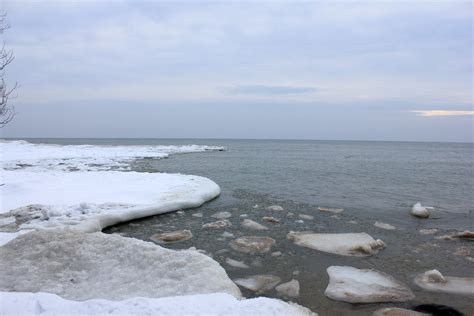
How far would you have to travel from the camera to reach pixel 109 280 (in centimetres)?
531

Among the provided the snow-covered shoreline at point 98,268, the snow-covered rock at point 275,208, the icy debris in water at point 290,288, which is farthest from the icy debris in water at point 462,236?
the snow-covered shoreline at point 98,268

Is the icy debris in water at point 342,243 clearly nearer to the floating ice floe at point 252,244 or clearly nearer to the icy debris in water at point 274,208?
the floating ice floe at point 252,244

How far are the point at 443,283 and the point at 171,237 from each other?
5.44 metres

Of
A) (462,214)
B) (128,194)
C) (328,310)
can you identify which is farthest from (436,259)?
(128,194)

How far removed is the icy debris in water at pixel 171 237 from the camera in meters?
8.05

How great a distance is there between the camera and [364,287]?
19.0 feet

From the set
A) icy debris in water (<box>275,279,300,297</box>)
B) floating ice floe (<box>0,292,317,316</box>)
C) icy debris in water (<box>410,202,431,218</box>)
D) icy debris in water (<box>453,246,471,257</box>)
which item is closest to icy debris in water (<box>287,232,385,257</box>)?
icy debris in water (<box>453,246,471,257</box>)

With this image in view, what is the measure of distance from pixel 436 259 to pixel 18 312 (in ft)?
24.1

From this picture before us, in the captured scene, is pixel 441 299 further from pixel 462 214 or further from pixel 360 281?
pixel 462 214

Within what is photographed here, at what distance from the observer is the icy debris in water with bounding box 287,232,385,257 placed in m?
7.57

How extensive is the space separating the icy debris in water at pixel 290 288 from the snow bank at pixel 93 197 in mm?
4730

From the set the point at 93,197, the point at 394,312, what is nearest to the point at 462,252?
the point at 394,312

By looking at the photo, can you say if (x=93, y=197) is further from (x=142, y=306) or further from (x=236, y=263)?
(x=142, y=306)

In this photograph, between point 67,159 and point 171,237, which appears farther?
point 67,159
